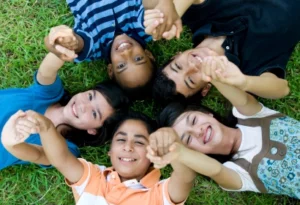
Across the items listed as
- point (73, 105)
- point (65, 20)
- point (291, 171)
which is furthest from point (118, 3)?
point (291, 171)

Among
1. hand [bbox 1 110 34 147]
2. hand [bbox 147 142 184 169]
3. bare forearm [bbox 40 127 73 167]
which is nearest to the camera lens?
hand [bbox 147 142 184 169]

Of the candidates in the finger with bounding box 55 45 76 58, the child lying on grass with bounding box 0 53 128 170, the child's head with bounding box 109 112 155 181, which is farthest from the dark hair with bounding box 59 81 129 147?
the finger with bounding box 55 45 76 58

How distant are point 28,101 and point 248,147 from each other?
1079mm

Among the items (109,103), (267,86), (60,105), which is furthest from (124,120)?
(267,86)

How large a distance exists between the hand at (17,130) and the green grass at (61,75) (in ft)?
1.77

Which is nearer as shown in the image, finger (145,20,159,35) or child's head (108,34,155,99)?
finger (145,20,159,35)

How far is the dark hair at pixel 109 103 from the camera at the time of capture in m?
2.49

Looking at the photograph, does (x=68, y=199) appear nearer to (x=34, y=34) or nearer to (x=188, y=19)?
(x=34, y=34)

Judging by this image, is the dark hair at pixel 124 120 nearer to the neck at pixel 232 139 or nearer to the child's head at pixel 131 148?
the child's head at pixel 131 148

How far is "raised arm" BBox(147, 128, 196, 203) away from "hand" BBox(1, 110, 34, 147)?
53 cm

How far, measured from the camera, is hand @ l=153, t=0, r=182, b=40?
212 centimetres

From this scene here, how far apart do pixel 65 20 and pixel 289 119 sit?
1264 mm

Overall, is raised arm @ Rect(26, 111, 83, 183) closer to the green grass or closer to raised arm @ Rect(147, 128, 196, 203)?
the green grass

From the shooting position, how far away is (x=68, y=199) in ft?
8.39
